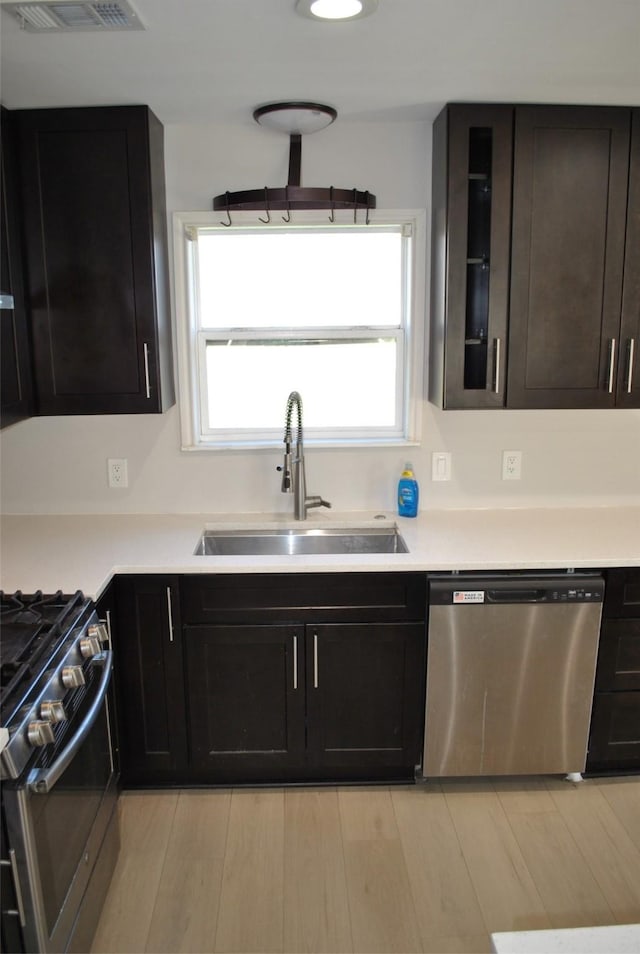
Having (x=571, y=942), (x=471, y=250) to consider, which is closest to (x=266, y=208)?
(x=471, y=250)

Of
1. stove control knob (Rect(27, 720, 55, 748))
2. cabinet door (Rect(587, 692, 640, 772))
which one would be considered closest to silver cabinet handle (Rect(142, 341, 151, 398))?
stove control knob (Rect(27, 720, 55, 748))

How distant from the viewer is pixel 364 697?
8.67 feet

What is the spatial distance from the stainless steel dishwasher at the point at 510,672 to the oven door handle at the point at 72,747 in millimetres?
1076

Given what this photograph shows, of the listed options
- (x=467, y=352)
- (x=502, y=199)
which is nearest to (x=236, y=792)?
(x=467, y=352)

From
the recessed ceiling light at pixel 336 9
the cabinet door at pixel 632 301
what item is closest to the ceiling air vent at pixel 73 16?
the recessed ceiling light at pixel 336 9

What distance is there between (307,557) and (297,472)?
48cm

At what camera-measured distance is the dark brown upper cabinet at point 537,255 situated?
2580 mm

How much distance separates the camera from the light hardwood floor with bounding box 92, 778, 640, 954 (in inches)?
82.9

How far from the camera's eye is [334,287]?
3020 millimetres

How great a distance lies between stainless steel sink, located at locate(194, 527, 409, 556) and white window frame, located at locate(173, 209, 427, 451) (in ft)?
1.17

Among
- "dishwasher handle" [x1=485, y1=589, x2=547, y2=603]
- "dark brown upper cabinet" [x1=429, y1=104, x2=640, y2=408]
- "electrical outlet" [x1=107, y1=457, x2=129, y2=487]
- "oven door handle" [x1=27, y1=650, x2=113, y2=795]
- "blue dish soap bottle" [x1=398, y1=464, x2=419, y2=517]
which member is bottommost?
"oven door handle" [x1=27, y1=650, x2=113, y2=795]

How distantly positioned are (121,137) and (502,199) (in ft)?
4.32

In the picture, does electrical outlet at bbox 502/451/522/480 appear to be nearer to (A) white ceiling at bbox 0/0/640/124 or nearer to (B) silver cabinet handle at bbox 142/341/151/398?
(A) white ceiling at bbox 0/0/640/124

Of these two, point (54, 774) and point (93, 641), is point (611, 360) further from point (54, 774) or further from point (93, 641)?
point (54, 774)
